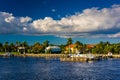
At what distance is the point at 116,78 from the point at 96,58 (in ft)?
329

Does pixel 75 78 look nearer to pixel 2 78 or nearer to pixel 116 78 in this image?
pixel 116 78

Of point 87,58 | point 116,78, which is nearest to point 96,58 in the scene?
point 87,58

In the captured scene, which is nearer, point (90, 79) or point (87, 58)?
point (90, 79)

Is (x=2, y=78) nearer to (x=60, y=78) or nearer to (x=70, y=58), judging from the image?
(x=60, y=78)

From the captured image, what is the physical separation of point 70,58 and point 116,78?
97.7 m

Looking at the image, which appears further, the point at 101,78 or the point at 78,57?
the point at 78,57

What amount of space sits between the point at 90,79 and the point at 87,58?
308 feet

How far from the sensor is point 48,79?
8888cm

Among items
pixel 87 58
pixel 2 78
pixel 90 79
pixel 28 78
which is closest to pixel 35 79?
pixel 28 78

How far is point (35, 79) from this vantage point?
290 ft

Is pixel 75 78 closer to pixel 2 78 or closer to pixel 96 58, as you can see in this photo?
pixel 2 78

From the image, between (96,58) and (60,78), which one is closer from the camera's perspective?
(60,78)

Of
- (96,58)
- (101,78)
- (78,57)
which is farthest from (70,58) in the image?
(101,78)

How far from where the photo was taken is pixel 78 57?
187 metres
